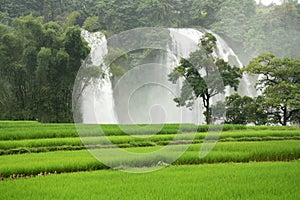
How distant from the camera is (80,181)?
7.41 metres

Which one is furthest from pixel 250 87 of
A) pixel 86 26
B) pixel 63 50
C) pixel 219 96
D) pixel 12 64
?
pixel 12 64

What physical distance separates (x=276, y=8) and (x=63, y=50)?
92.2 ft

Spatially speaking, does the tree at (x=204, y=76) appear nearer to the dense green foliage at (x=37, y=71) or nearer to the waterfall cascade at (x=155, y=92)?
the waterfall cascade at (x=155, y=92)

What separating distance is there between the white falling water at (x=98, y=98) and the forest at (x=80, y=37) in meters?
2.61

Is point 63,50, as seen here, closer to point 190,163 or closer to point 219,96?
point 219,96

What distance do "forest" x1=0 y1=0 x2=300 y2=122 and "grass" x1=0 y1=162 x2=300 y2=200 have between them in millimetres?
15280

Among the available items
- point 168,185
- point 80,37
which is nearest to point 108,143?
point 168,185

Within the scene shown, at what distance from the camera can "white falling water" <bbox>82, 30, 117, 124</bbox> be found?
30047mm

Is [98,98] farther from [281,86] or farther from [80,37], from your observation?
[281,86]

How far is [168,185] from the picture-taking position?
23.3 ft

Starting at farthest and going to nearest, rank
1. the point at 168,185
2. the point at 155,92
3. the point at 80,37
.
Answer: the point at 155,92 < the point at 80,37 < the point at 168,185

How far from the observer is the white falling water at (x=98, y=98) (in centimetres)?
3005

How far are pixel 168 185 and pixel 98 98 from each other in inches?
935

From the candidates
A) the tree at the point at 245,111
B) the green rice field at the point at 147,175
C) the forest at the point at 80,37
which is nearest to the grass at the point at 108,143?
the green rice field at the point at 147,175
